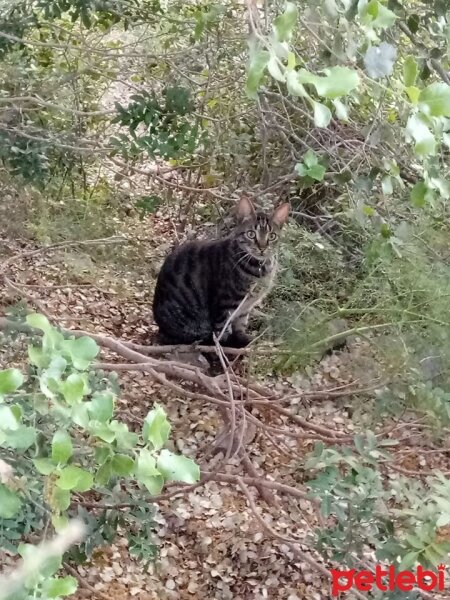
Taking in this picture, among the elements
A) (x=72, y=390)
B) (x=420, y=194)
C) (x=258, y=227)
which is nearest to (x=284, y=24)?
(x=420, y=194)

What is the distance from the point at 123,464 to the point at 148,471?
0.05m

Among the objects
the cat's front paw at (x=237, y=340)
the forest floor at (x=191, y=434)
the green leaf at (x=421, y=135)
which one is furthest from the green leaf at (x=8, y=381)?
the cat's front paw at (x=237, y=340)

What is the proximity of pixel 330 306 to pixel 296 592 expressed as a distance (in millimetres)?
1166

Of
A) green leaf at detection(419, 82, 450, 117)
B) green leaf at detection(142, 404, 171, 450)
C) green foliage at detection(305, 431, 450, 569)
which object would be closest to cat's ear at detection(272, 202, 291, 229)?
green foliage at detection(305, 431, 450, 569)

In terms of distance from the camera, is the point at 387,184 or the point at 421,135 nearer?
the point at 421,135

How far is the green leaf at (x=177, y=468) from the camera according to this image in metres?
0.72

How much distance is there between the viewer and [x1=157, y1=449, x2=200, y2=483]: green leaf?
0.72 m

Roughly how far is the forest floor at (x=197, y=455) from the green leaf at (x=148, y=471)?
0.93 metres

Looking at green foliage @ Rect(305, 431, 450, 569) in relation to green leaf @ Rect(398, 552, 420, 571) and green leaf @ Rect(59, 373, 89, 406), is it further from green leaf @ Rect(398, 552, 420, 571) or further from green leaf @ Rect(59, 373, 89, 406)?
green leaf @ Rect(59, 373, 89, 406)

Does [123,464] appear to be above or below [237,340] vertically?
above

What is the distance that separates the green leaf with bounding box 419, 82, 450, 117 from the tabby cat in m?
1.70

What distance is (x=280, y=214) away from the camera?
2502 millimetres

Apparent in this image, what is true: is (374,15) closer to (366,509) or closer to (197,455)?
(366,509)

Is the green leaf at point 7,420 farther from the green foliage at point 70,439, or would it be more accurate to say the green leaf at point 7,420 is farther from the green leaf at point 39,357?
the green leaf at point 39,357
